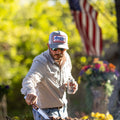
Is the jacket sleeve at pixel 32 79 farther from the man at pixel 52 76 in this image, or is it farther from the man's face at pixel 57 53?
the man's face at pixel 57 53

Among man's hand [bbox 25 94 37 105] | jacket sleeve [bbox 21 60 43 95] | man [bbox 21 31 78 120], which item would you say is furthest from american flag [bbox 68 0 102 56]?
man's hand [bbox 25 94 37 105]

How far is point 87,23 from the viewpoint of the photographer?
268 inches

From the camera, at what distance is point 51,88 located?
9.25 feet

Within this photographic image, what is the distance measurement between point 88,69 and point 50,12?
16.6ft

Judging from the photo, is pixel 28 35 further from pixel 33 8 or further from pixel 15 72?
pixel 15 72

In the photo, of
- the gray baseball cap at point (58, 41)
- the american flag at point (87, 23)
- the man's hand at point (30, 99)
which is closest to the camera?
the man's hand at point (30, 99)

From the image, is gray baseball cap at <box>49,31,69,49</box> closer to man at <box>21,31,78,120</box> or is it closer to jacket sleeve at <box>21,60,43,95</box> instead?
man at <box>21,31,78,120</box>

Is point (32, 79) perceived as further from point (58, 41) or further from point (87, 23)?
point (87, 23)

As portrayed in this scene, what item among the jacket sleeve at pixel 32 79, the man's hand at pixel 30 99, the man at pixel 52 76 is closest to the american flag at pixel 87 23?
the man at pixel 52 76

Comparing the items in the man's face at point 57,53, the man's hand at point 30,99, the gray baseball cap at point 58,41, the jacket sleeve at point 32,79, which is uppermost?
the gray baseball cap at point 58,41

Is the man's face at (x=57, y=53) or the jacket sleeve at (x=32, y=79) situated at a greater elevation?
the man's face at (x=57, y=53)

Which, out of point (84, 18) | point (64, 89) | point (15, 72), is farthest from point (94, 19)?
point (15, 72)

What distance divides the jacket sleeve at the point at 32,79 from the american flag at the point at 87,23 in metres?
4.20

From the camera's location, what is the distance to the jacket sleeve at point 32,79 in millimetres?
2469
